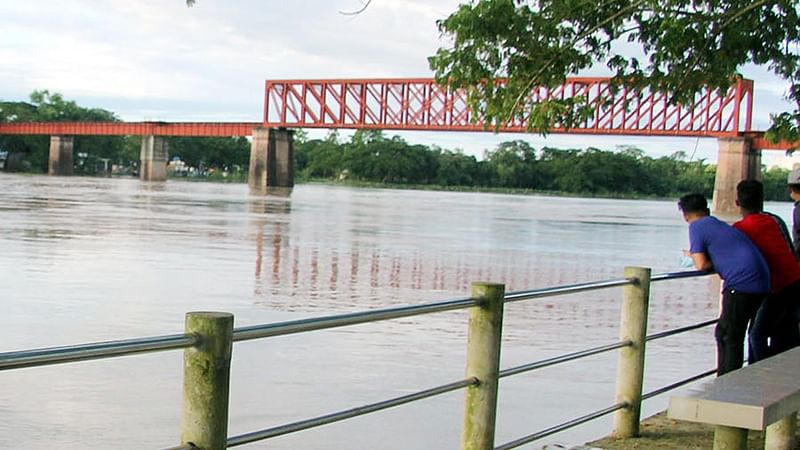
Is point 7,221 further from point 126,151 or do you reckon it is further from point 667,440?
point 126,151

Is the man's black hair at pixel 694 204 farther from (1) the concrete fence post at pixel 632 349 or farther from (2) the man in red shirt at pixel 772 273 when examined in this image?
(1) the concrete fence post at pixel 632 349

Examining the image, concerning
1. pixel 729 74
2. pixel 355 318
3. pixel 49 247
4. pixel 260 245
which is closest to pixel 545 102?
pixel 729 74

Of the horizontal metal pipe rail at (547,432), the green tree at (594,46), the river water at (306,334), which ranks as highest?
the green tree at (594,46)

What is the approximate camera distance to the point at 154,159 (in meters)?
136

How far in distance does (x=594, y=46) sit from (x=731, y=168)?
89.1 m

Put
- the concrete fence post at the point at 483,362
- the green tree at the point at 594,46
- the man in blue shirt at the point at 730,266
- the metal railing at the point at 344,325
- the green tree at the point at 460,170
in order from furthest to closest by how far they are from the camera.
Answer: the green tree at the point at 460,170 < the green tree at the point at 594,46 < the man in blue shirt at the point at 730,266 < the concrete fence post at the point at 483,362 < the metal railing at the point at 344,325

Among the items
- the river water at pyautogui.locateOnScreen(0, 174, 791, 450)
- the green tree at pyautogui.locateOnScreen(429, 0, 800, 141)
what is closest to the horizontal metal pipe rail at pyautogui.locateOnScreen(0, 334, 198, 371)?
the river water at pyautogui.locateOnScreen(0, 174, 791, 450)

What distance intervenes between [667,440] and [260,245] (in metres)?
21.9

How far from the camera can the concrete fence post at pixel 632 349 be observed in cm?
690

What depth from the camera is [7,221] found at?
32.6m

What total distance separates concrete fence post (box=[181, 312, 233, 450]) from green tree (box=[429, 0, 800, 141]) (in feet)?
29.3

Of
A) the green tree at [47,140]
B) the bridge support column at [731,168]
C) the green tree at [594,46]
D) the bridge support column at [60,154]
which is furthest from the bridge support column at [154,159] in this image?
the green tree at [594,46]

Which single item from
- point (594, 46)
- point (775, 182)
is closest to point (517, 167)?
point (775, 182)

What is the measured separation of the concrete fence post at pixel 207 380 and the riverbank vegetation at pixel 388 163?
496ft
